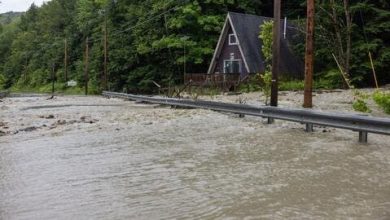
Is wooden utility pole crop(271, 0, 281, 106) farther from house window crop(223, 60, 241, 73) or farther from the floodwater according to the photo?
house window crop(223, 60, 241, 73)

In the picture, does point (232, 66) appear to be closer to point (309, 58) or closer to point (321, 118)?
point (309, 58)

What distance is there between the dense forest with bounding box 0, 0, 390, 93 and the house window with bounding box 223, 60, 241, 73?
5.39 meters

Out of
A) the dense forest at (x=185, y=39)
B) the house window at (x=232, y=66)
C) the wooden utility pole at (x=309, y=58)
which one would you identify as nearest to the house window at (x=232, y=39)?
the house window at (x=232, y=66)

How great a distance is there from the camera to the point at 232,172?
8.55 meters

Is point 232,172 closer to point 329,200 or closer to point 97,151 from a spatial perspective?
point 329,200

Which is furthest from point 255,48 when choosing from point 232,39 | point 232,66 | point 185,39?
point 185,39

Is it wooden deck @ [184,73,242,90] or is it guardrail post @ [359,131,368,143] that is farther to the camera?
wooden deck @ [184,73,242,90]

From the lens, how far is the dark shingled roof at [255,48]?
43812mm

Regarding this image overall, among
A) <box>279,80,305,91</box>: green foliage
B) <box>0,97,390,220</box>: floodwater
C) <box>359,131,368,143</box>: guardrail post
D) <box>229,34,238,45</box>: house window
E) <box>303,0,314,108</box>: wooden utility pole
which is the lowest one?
<box>0,97,390,220</box>: floodwater

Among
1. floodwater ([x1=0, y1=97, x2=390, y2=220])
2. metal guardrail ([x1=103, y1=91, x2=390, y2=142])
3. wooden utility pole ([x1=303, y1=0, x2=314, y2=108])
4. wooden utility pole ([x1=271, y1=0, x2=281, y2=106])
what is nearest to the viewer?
floodwater ([x1=0, y1=97, x2=390, y2=220])

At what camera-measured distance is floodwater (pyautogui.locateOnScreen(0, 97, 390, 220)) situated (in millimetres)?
6340

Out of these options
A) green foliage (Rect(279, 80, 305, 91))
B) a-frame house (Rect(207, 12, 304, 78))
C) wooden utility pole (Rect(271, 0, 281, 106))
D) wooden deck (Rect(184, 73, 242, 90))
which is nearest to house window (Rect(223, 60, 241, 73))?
a-frame house (Rect(207, 12, 304, 78))

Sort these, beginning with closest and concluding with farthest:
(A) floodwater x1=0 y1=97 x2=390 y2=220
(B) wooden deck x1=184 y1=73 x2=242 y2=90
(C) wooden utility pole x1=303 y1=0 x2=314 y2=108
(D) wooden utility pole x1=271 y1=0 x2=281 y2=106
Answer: (A) floodwater x1=0 y1=97 x2=390 y2=220 < (C) wooden utility pole x1=303 y1=0 x2=314 y2=108 < (D) wooden utility pole x1=271 y1=0 x2=281 y2=106 < (B) wooden deck x1=184 y1=73 x2=242 y2=90

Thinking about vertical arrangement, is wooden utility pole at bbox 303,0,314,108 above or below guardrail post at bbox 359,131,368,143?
above
